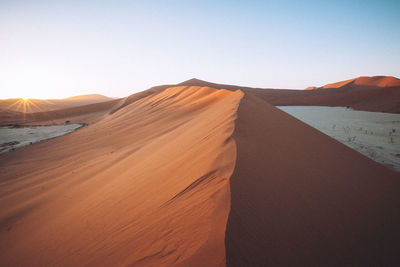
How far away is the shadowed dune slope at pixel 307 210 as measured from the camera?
118 centimetres

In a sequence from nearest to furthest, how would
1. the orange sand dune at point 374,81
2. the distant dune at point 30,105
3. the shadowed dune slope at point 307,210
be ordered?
1. the shadowed dune slope at point 307,210
2. the distant dune at point 30,105
3. the orange sand dune at point 374,81

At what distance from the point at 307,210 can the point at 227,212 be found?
0.80m

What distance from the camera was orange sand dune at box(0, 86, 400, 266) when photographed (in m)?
1.21

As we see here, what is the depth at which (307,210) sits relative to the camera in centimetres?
159

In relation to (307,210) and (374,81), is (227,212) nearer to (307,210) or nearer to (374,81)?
(307,210)

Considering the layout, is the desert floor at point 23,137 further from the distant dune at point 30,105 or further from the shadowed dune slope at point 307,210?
the distant dune at point 30,105

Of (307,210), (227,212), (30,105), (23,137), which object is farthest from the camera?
(30,105)

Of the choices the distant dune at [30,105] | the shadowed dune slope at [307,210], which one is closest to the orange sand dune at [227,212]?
the shadowed dune slope at [307,210]

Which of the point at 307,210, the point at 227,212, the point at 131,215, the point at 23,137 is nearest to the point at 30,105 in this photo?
the point at 23,137

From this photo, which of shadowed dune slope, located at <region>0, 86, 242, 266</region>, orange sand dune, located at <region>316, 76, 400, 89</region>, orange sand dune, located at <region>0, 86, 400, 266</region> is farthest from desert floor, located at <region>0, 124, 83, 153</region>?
orange sand dune, located at <region>316, 76, 400, 89</region>

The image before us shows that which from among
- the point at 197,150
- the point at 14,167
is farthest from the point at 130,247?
the point at 14,167

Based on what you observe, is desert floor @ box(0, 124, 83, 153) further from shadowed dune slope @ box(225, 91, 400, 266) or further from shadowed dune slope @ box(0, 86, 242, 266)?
shadowed dune slope @ box(225, 91, 400, 266)

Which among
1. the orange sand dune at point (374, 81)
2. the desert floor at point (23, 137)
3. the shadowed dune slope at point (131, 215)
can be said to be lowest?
the desert floor at point (23, 137)

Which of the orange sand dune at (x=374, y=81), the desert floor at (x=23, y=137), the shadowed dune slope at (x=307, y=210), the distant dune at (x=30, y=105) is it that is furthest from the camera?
the orange sand dune at (x=374, y=81)
